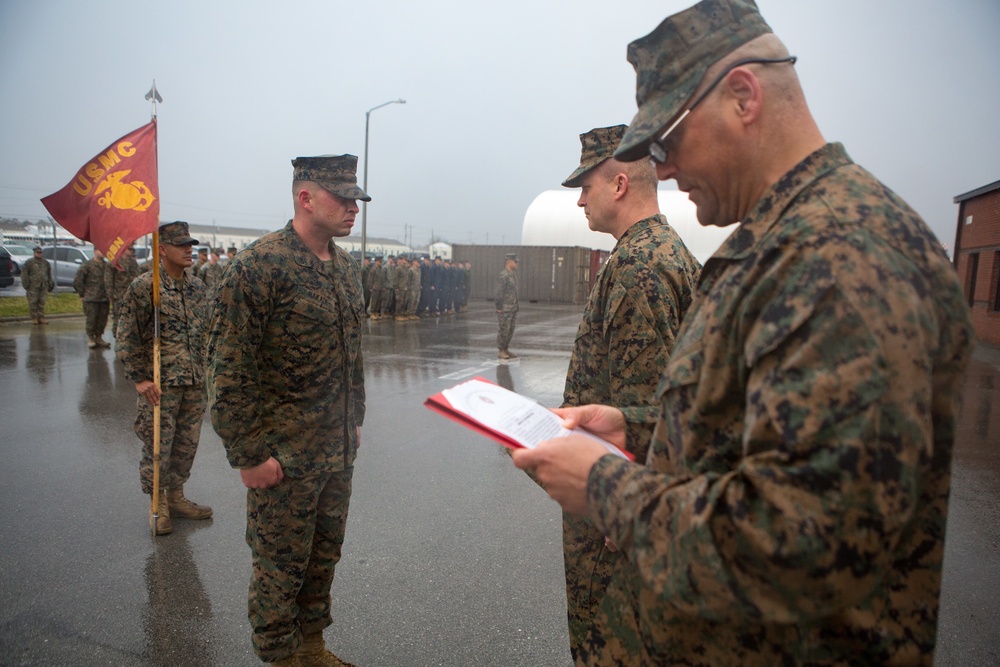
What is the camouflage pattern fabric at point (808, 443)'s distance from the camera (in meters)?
0.96

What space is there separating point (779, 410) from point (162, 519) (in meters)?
4.47

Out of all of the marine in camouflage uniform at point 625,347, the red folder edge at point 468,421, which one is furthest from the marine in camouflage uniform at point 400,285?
the red folder edge at point 468,421

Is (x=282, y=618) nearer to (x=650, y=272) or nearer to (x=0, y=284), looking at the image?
(x=650, y=272)

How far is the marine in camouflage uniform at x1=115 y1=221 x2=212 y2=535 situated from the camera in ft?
15.3

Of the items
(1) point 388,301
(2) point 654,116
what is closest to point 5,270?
(1) point 388,301

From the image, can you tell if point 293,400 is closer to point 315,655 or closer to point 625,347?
point 315,655

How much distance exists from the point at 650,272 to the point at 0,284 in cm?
2581

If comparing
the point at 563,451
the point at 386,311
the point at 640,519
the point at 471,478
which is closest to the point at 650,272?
the point at 563,451

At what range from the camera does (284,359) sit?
2.83 meters

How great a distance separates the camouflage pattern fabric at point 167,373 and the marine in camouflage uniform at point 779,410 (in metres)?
4.20

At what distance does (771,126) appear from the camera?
129 cm

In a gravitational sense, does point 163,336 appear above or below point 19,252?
below

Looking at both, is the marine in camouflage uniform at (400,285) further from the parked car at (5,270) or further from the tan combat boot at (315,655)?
the tan combat boot at (315,655)

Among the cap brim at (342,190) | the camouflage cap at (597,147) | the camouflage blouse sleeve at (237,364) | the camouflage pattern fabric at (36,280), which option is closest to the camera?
the camouflage blouse sleeve at (237,364)
